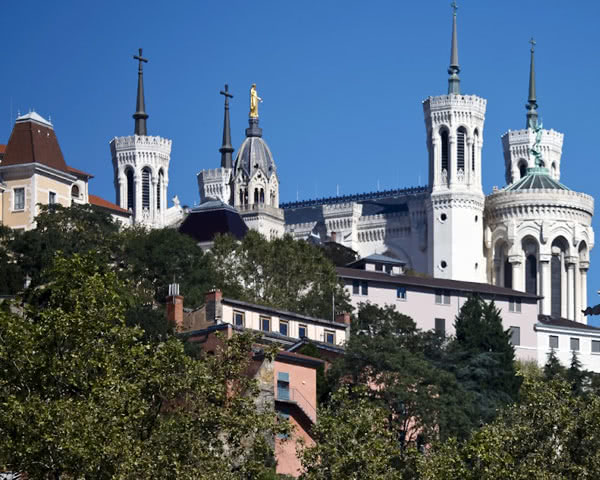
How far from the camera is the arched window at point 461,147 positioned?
178 metres

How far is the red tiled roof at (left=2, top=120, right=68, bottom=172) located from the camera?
13400 centimetres

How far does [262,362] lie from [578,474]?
84.1 feet

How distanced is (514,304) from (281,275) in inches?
937

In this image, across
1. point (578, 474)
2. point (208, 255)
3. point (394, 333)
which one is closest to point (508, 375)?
point (394, 333)

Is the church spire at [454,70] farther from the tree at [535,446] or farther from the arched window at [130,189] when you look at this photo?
the tree at [535,446]

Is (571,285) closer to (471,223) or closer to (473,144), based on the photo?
(471,223)

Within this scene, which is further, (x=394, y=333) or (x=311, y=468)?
(x=394, y=333)

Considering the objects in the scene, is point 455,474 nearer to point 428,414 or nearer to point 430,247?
point 428,414

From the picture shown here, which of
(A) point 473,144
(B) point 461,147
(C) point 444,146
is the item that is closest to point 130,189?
(C) point 444,146

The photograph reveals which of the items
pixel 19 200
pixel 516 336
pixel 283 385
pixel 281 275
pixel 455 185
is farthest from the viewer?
pixel 455 185

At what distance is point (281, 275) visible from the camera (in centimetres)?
12669

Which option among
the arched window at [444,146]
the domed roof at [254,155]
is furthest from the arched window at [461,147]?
the domed roof at [254,155]

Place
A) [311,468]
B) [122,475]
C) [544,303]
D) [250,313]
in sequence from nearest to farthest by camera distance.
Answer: [122,475], [311,468], [250,313], [544,303]

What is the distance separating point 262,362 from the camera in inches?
3607
